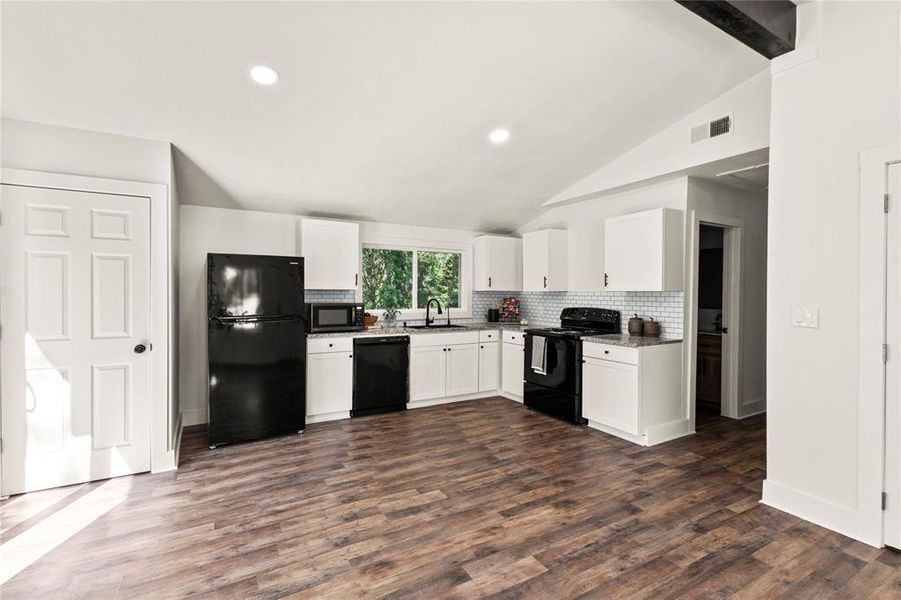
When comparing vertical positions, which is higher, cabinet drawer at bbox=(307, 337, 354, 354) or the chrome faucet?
the chrome faucet

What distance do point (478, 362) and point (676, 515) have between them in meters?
2.94

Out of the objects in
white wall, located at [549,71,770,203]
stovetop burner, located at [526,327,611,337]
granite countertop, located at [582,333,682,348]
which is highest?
white wall, located at [549,71,770,203]

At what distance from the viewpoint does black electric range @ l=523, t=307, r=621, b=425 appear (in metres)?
4.29

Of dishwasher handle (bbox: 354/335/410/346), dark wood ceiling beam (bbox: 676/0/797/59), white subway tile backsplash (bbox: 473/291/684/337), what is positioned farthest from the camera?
dishwasher handle (bbox: 354/335/410/346)

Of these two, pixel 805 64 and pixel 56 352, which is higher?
pixel 805 64

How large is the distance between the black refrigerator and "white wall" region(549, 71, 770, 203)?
3.18 metres

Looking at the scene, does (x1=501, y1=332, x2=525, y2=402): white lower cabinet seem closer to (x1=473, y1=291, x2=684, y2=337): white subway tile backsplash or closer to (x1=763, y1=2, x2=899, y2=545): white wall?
(x1=473, y1=291, x2=684, y2=337): white subway tile backsplash

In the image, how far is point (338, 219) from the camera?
5.04 metres

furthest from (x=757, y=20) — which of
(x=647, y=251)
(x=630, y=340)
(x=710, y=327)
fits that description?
(x=710, y=327)

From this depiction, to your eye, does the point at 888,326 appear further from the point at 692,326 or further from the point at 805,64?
the point at 692,326

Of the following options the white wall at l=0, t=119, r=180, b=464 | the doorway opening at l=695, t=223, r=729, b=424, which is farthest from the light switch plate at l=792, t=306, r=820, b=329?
the white wall at l=0, t=119, r=180, b=464

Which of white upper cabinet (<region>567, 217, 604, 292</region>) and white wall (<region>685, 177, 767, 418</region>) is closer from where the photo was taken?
white wall (<region>685, 177, 767, 418</region>)

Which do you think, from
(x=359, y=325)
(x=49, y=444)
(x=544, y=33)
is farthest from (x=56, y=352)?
(x=544, y=33)

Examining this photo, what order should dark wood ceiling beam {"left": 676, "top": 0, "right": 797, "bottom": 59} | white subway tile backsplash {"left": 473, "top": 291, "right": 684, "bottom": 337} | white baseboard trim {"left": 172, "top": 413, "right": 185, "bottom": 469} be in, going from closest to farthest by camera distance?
Answer: dark wood ceiling beam {"left": 676, "top": 0, "right": 797, "bottom": 59} < white baseboard trim {"left": 172, "top": 413, "right": 185, "bottom": 469} < white subway tile backsplash {"left": 473, "top": 291, "right": 684, "bottom": 337}
